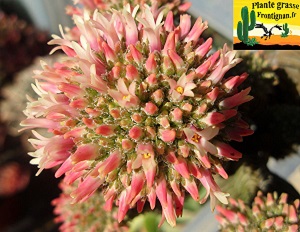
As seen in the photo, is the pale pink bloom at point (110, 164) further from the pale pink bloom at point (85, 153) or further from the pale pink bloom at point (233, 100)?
the pale pink bloom at point (233, 100)

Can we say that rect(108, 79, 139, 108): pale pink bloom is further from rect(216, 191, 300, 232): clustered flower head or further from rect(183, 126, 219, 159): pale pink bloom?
rect(216, 191, 300, 232): clustered flower head

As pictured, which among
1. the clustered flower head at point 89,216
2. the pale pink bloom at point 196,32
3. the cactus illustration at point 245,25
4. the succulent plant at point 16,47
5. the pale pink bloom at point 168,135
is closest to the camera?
the pale pink bloom at point 168,135

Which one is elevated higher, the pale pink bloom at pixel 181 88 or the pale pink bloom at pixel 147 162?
the pale pink bloom at pixel 181 88

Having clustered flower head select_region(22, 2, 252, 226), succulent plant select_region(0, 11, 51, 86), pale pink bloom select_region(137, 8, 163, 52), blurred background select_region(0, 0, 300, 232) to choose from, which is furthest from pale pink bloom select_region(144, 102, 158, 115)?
succulent plant select_region(0, 11, 51, 86)

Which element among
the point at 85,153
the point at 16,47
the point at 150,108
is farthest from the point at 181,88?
the point at 16,47

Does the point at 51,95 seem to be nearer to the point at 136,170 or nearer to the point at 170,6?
the point at 136,170

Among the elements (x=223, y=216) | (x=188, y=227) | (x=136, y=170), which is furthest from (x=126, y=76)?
(x=188, y=227)

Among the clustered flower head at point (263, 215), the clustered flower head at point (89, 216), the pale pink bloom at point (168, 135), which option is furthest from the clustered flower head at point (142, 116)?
the clustered flower head at point (89, 216)

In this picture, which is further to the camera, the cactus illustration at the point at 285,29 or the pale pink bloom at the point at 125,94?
the cactus illustration at the point at 285,29
